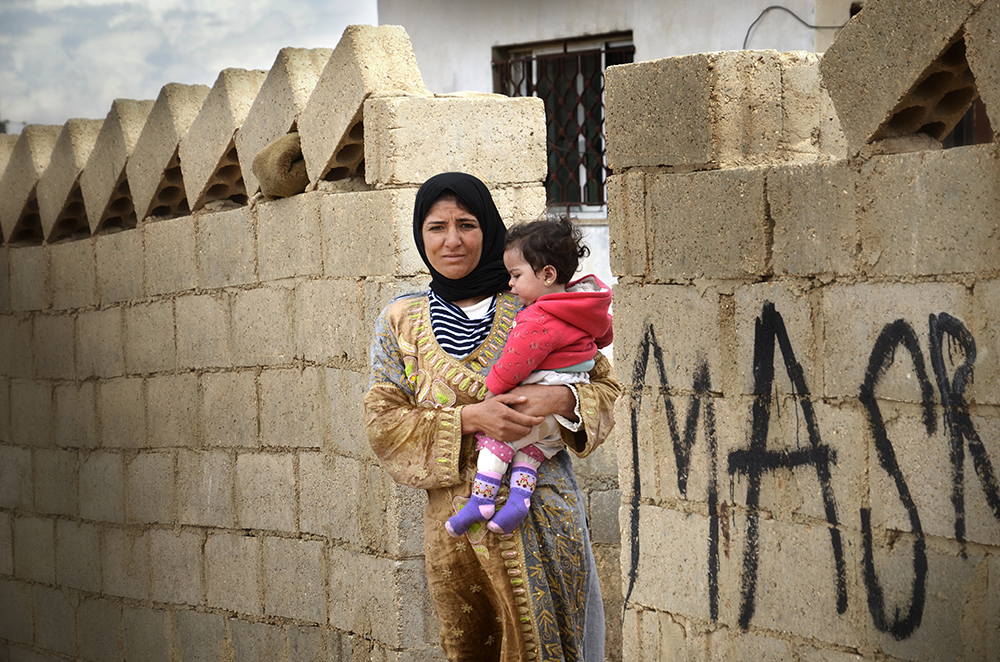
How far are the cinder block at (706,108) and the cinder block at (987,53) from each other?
84cm

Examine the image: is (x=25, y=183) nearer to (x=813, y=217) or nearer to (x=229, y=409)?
(x=229, y=409)

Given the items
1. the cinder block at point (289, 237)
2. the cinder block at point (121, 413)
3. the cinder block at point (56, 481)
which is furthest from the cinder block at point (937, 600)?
the cinder block at point (56, 481)

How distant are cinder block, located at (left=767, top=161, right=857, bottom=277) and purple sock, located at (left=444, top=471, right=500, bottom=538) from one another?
43.6 inches

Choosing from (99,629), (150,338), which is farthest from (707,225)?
(99,629)

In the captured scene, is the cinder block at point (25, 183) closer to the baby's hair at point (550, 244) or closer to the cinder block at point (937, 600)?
the baby's hair at point (550, 244)

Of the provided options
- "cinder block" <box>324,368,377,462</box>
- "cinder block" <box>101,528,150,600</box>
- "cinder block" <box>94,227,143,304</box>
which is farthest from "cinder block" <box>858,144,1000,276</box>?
"cinder block" <box>101,528,150,600</box>

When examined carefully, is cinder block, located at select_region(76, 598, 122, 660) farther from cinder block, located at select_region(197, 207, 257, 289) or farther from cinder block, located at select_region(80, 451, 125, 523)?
cinder block, located at select_region(197, 207, 257, 289)

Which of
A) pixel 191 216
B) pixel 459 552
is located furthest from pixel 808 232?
pixel 191 216

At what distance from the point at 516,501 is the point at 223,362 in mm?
2793

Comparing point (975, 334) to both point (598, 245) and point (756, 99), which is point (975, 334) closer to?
point (756, 99)

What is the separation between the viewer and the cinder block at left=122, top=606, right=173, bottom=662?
21.6 ft

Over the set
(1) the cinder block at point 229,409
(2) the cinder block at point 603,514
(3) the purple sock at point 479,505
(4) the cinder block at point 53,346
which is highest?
(4) the cinder block at point 53,346

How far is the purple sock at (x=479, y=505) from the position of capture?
359cm

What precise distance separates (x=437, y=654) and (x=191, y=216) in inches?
105
